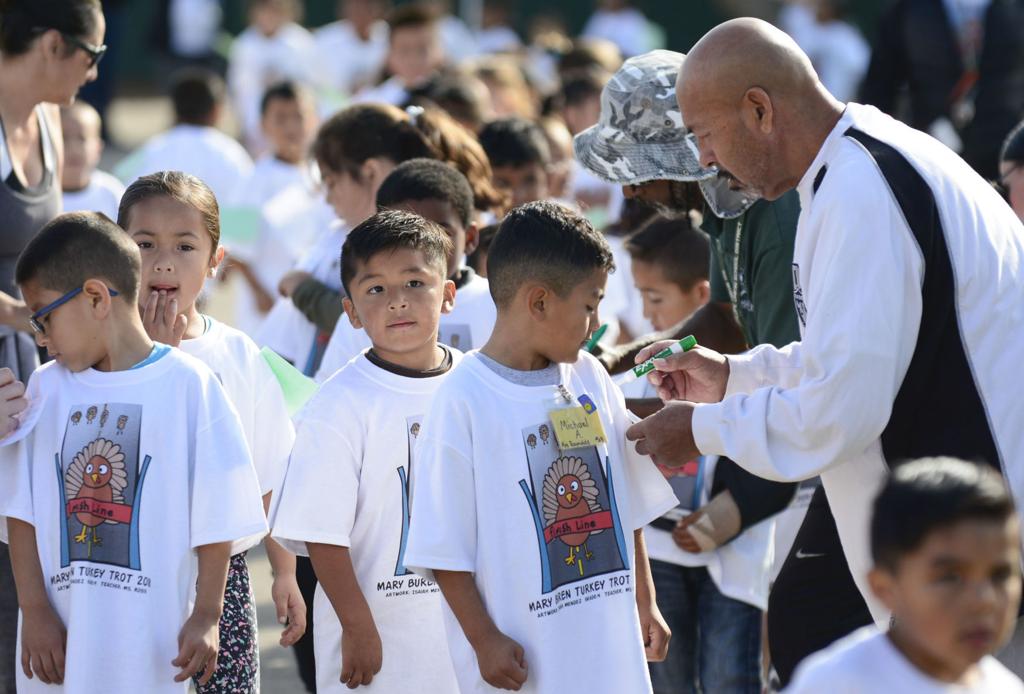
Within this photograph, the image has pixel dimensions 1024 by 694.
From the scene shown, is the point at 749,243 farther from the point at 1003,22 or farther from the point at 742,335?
the point at 1003,22

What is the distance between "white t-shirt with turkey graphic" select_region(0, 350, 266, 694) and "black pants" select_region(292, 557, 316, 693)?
34.4 inches

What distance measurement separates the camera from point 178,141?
9688 mm

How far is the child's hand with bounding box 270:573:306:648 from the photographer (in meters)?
4.08

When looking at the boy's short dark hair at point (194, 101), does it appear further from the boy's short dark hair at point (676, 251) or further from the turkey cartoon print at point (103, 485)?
the turkey cartoon print at point (103, 485)

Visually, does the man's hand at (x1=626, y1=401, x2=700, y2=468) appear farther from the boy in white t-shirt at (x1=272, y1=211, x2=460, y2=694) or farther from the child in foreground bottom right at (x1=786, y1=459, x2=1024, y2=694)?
the child in foreground bottom right at (x1=786, y1=459, x2=1024, y2=694)

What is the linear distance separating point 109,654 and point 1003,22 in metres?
7.08

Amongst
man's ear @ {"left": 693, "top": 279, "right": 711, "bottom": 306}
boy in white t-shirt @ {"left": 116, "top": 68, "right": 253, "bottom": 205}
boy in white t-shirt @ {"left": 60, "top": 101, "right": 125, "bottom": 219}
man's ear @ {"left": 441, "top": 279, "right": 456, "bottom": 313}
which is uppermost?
boy in white t-shirt @ {"left": 116, "top": 68, "right": 253, "bottom": 205}

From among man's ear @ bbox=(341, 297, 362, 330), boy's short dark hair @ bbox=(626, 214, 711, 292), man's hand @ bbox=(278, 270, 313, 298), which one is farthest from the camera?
man's hand @ bbox=(278, 270, 313, 298)

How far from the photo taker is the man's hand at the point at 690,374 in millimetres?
3738

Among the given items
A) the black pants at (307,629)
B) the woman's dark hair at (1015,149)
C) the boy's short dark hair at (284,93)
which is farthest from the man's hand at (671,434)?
the boy's short dark hair at (284,93)

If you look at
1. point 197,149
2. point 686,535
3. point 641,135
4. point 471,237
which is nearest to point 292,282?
point 471,237

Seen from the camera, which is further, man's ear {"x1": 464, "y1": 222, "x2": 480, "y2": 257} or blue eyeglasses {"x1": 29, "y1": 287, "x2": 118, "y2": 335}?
man's ear {"x1": 464, "y1": 222, "x2": 480, "y2": 257}

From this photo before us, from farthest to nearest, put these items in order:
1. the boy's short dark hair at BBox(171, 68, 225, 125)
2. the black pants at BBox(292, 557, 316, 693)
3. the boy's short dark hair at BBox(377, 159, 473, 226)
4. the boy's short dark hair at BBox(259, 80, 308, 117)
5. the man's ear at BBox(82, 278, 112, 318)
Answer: the boy's short dark hair at BBox(171, 68, 225, 125), the boy's short dark hair at BBox(259, 80, 308, 117), the boy's short dark hair at BBox(377, 159, 473, 226), the black pants at BBox(292, 557, 316, 693), the man's ear at BBox(82, 278, 112, 318)

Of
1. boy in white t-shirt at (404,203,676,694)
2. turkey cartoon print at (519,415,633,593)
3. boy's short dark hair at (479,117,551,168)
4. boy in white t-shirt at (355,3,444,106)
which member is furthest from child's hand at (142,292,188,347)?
boy in white t-shirt at (355,3,444,106)
